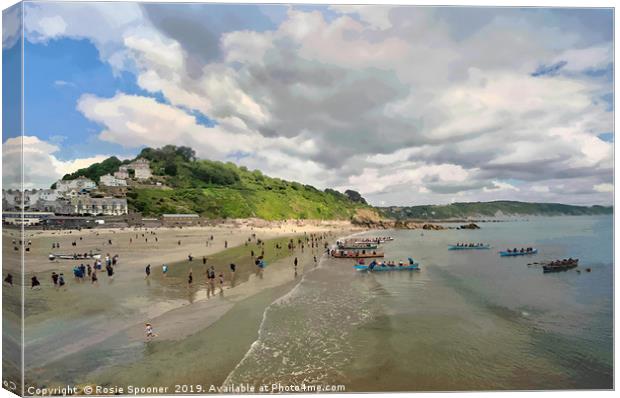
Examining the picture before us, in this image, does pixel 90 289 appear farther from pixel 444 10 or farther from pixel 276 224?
pixel 276 224

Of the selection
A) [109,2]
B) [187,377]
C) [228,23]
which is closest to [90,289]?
[187,377]

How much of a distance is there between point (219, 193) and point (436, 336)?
2255 cm

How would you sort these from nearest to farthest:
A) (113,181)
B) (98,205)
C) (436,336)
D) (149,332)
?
(149,332), (436,336), (113,181), (98,205)

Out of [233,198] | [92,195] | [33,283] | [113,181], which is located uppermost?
[113,181]

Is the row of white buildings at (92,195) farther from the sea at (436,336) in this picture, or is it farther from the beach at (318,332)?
the sea at (436,336)

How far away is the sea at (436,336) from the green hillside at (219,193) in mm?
5858

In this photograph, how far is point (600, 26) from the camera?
22.2ft

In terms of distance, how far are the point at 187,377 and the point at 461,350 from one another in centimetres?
576

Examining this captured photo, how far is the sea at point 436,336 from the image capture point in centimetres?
660

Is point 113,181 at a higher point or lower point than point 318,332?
higher

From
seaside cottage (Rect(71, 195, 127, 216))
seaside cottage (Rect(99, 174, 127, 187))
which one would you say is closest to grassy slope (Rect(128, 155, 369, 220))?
seaside cottage (Rect(71, 195, 127, 216))

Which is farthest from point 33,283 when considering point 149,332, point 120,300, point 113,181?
point 113,181

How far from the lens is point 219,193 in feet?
91.7

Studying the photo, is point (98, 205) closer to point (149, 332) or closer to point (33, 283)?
point (33, 283)
